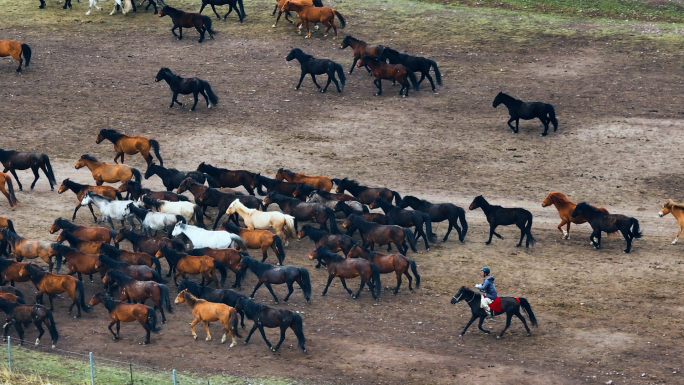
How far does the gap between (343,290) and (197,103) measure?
1245 cm

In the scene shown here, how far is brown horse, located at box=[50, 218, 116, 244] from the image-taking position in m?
22.8

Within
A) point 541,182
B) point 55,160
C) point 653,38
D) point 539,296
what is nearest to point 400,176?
point 541,182

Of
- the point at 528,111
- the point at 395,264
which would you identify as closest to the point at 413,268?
the point at 395,264

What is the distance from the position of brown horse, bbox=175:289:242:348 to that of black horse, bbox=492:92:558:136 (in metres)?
13.6

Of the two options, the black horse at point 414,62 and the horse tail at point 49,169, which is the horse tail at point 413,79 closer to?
the black horse at point 414,62

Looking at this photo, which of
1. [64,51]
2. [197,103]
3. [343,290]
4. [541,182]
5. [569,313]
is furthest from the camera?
[64,51]

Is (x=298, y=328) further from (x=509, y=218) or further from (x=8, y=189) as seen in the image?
(x=8, y=189)

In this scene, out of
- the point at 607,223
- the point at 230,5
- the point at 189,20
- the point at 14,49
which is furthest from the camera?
the point at 230,5

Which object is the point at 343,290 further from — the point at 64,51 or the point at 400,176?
the point at 64,51

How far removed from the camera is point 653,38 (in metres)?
36.3

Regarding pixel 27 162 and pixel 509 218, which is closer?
pixel 509 218

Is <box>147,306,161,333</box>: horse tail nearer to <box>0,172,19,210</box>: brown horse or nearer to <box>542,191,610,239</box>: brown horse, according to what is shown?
<box>0,172,19,210</box>: brown horse

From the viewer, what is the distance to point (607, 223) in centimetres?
2347

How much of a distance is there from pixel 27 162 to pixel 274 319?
10501mm
